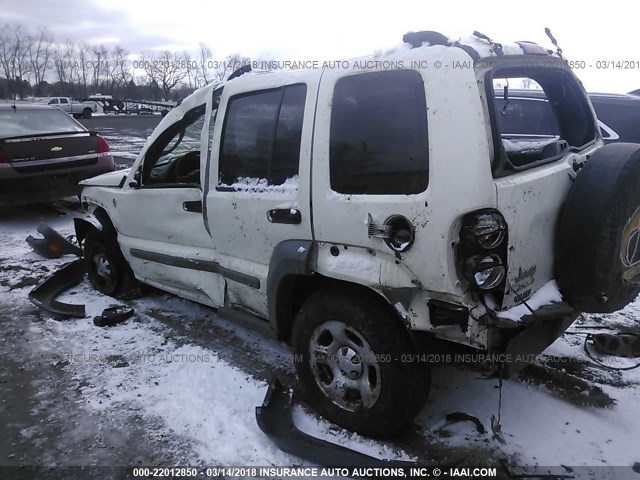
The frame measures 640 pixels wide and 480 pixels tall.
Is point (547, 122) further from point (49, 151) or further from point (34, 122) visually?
point (34, 122)

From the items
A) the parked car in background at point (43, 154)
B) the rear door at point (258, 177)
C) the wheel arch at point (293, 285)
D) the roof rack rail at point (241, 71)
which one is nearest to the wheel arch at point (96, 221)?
the rear door at point (258, 177)

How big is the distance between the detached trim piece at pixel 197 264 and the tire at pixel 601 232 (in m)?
1.82

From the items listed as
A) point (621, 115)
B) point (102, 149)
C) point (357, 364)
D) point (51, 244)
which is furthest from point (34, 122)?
point (621, 115)

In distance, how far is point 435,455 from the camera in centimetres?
264

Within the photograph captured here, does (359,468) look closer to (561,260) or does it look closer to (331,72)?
(561,260)

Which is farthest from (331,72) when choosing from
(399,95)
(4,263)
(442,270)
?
(4,263)

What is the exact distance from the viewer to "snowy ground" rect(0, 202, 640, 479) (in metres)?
2.68

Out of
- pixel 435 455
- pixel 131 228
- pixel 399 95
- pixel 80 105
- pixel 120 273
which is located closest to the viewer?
pixel 399 95

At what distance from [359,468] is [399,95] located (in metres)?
1.88

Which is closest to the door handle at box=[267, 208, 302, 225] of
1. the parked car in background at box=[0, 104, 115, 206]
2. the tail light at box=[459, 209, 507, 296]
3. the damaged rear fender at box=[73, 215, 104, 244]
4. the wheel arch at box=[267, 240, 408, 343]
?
the wheel arch at box=[267, 240, 408, 343]

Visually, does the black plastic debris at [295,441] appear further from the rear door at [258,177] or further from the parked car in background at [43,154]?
the parked car in background at [43,154]

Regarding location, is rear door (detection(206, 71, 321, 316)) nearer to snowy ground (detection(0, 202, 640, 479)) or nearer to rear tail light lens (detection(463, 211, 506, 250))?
snowy ground (detection(0, 202, 640, 479))

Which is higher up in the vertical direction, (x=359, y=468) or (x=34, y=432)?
(x=359, y=468)

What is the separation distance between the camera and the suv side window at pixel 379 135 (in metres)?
2.36
